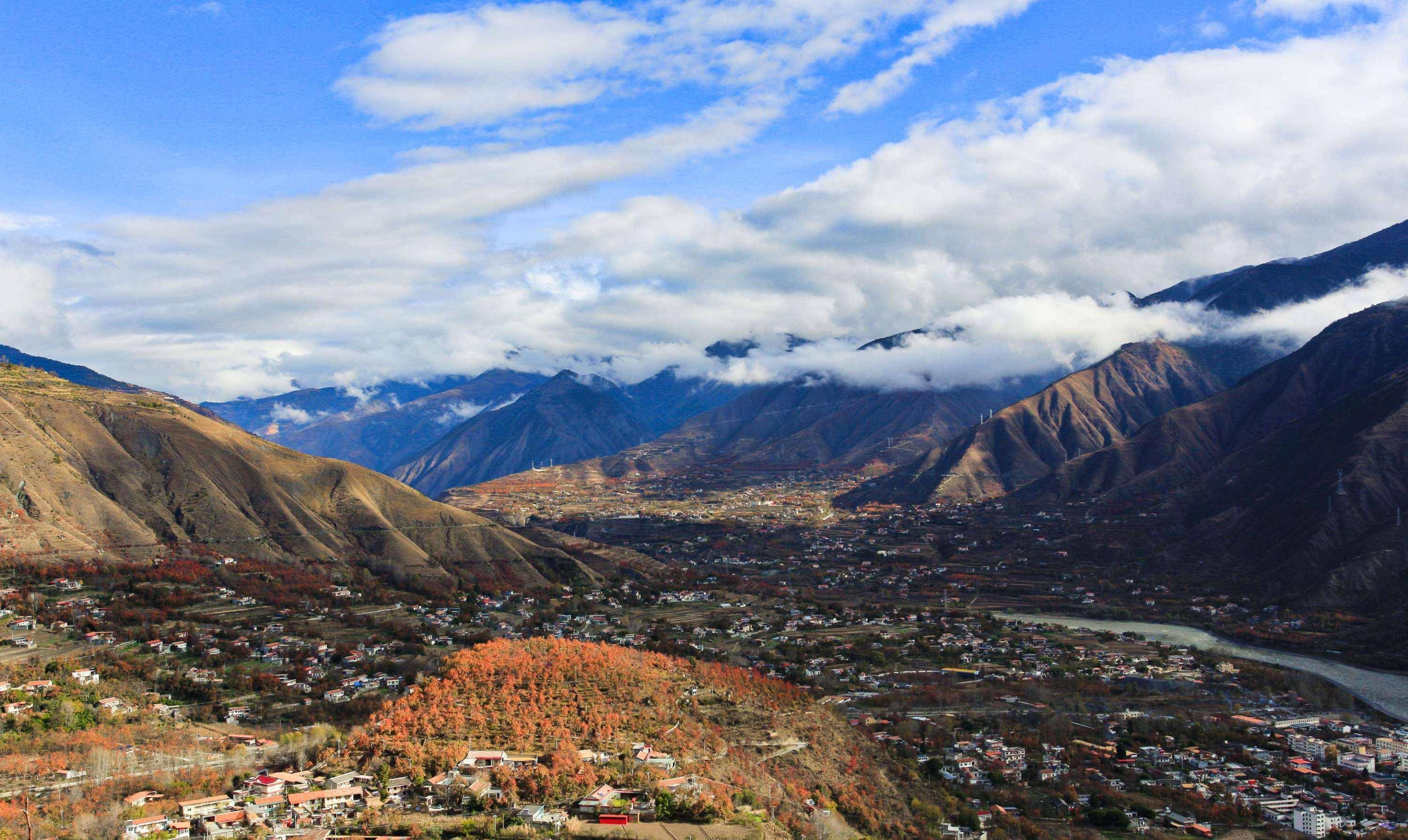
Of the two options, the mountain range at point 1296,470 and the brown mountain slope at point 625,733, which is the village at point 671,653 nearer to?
the brown mountain slope at point 625,733

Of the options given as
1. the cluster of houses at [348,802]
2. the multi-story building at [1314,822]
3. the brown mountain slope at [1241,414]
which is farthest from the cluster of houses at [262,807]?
the brown mountain slope at [1241,414]

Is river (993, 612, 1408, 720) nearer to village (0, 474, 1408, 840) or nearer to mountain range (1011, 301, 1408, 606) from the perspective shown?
village (0, 474, 1408, 840)

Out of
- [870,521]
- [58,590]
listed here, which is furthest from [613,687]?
[870,521]

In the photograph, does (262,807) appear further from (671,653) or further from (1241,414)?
(1241,414)

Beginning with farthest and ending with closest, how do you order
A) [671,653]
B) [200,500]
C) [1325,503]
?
[1325,503]
[200,500]
[671,653]

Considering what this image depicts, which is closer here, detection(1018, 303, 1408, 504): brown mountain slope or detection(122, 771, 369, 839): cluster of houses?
detection(122, 771, 369, 839): cluster of houses

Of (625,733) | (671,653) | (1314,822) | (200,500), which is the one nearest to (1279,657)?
(1314,822)

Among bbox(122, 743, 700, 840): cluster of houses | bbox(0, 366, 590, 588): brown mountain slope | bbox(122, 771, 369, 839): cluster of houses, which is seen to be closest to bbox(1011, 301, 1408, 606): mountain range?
bbox(0, 366, 590, 588): brown mountain slope
